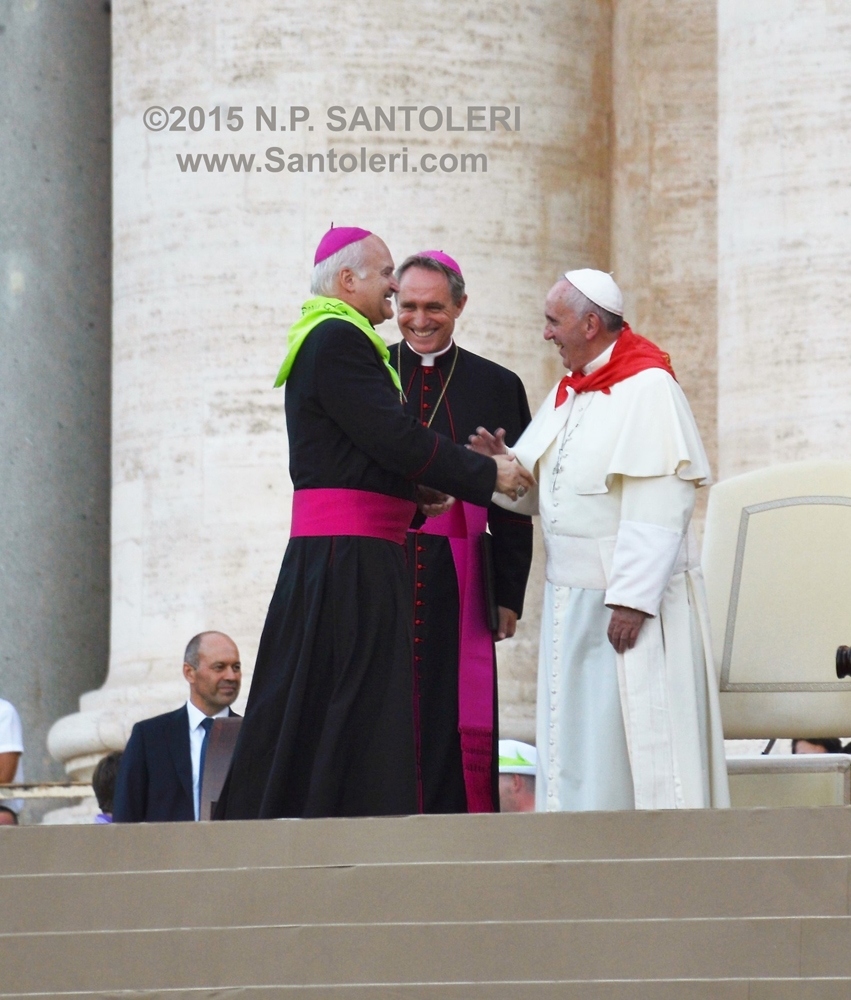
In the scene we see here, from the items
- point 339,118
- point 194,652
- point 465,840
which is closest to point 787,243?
point 339,118

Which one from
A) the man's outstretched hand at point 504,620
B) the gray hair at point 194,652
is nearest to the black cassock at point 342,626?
the man's outstretched hand at point 504,620

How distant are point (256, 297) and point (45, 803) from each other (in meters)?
1.99

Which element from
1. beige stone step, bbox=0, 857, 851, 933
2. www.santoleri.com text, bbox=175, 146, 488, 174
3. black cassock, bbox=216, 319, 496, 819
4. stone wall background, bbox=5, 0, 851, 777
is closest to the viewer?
beige stone step, bbox=0, 857, 851, 933

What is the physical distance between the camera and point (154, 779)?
7.02 meters

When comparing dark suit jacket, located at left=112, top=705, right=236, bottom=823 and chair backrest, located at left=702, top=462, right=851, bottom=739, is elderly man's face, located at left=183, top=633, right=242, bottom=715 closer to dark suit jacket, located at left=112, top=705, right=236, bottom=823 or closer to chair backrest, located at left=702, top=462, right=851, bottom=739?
dark suit jacket, located at left=112, top=705, right=236, bottom=823

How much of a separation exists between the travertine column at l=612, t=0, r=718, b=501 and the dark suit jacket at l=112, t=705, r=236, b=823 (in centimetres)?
316

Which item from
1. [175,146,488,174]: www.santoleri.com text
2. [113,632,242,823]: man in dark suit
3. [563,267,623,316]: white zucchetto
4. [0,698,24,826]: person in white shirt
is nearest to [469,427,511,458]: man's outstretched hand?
[563,267,623,316]: white zucchetto

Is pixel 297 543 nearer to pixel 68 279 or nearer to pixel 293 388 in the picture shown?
pixel 293 388

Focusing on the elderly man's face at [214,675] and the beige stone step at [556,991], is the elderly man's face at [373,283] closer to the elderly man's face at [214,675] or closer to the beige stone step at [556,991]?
the beige stone step at [556,991]

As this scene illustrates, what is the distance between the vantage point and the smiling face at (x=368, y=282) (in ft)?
18.7

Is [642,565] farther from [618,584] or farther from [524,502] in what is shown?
[524,502]

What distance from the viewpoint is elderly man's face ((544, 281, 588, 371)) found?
19.4ft

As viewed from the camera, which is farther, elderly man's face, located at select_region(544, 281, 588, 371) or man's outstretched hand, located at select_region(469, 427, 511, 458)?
man's outstretched hand, located at select_region(469, 427, 511, 458)

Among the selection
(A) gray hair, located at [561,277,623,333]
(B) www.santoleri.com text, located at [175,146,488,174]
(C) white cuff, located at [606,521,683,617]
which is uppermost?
(B) www.santoleri.com text, located at [175,146,488,174]
